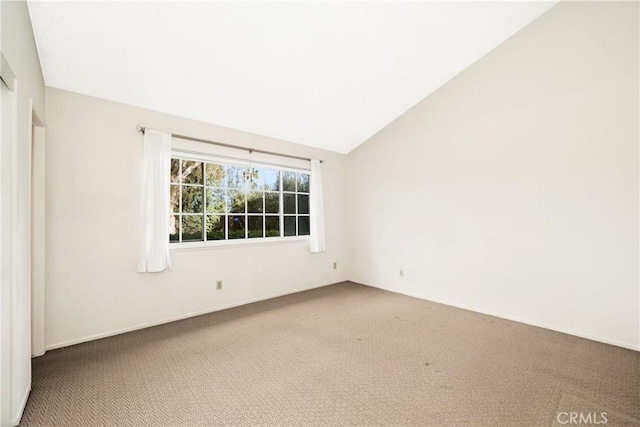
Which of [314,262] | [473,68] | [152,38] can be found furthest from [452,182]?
[152,38]

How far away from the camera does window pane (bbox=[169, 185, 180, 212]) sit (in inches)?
132

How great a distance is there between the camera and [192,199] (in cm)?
350

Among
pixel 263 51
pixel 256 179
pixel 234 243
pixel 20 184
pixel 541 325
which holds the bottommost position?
pixel 541 325

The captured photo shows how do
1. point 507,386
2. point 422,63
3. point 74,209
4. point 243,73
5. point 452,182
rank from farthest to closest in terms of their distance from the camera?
point 452,182 → point 422,63 → point 243,73 → point 74,209 → point 507,386

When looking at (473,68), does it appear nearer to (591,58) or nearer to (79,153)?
(591,58)

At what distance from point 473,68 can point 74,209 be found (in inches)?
179

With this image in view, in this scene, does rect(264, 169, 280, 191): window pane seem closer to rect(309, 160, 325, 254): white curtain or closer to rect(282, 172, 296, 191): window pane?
rect(282, 172, 296, 191): window pane

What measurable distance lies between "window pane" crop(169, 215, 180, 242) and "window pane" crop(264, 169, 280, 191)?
1.29 meters

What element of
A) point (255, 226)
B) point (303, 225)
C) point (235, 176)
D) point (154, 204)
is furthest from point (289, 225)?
point (154, 204)

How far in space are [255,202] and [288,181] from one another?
0.67 m

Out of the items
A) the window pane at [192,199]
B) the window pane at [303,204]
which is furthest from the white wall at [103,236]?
the window pane at [303,204]

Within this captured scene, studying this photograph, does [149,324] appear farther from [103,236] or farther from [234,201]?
[234,201]

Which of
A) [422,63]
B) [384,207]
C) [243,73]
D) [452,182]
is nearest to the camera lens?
[243,73]

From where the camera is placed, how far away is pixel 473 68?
3.60 meters
